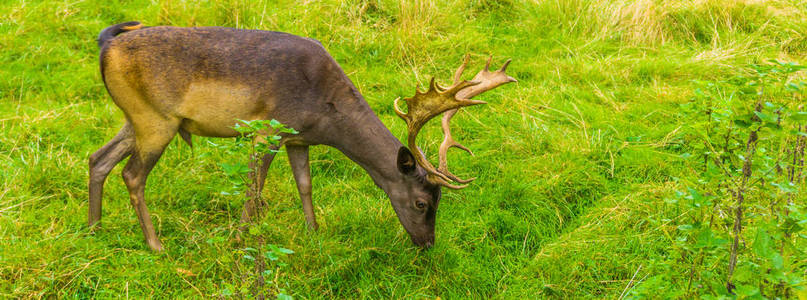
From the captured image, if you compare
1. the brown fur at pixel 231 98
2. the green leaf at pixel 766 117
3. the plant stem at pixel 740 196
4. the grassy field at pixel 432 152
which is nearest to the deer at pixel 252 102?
the brown fur at pixel 231 98

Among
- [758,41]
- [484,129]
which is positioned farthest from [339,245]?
[758,41]

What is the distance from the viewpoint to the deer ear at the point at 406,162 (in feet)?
14.2

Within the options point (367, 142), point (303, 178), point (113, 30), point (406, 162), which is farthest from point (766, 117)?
point (113, 30)

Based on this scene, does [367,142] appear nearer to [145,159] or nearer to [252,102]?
[252,102]

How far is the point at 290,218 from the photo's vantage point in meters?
4.93

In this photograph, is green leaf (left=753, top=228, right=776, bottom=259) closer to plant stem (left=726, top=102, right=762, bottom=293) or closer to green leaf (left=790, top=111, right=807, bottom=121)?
plant stem (left=726, top=102, right=762, bottom=293)

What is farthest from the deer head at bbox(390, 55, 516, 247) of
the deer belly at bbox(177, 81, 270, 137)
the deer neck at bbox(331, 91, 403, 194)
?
the deer belly at bbox(177, 81, 270, 137)

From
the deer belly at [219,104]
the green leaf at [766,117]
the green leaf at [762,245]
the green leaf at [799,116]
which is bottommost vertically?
the deer belly at [219,104]

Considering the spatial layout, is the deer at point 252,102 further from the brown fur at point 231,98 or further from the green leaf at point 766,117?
the green leaf at point 766,117

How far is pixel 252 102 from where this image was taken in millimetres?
4387

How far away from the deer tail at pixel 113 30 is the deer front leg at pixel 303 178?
128cm

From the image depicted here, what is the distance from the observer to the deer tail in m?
4.33

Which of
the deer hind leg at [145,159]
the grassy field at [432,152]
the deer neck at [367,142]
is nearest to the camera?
the grassy field at [432,152]

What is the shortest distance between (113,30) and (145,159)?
836mm
